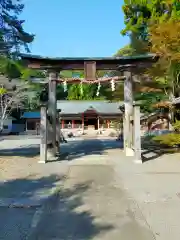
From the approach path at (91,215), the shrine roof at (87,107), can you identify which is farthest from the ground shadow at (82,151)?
the shrine roof at (87,107)

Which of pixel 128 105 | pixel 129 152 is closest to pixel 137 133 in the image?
pixel 129 152

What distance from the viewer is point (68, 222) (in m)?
4.65

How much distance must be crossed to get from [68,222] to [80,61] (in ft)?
32.2

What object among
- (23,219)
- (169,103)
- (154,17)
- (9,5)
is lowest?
(23,219)

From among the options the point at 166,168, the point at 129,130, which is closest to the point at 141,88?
the point at 129,130

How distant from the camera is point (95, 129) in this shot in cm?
4481

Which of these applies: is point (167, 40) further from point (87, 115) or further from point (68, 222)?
point (87, 115)

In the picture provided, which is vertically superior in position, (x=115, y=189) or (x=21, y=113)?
(x=21, y=113)

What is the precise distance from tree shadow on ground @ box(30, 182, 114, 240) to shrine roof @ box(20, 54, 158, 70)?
801 centimetres

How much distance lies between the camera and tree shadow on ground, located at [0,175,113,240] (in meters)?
4.15

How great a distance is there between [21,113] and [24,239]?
47825 millimetres

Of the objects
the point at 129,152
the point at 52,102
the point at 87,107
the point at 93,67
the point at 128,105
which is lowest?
the point at 129,152

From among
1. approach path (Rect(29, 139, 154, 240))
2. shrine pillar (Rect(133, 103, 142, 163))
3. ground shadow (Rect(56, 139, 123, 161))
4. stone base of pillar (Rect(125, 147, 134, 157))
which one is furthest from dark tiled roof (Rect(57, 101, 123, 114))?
approach path (Rect(29, 139, 154, 240))

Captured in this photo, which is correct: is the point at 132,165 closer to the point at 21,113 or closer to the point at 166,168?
the point at 166,168
